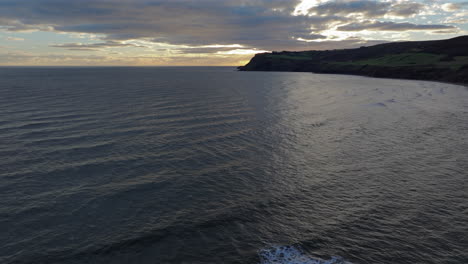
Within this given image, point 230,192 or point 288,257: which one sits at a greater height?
point 230,192

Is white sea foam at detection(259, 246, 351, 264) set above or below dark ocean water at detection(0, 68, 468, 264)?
below

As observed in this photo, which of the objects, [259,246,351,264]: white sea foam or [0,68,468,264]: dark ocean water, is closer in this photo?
[259,246,351,264]: white sea foam

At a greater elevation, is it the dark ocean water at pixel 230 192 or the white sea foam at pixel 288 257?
the dark ocean water at pixel 230 192

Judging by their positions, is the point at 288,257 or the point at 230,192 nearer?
the point at 288,257

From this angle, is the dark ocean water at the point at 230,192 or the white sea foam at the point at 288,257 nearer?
the white sea foam at the point at 288,257

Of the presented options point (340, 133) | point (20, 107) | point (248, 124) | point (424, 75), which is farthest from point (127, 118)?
point (424, 75)
